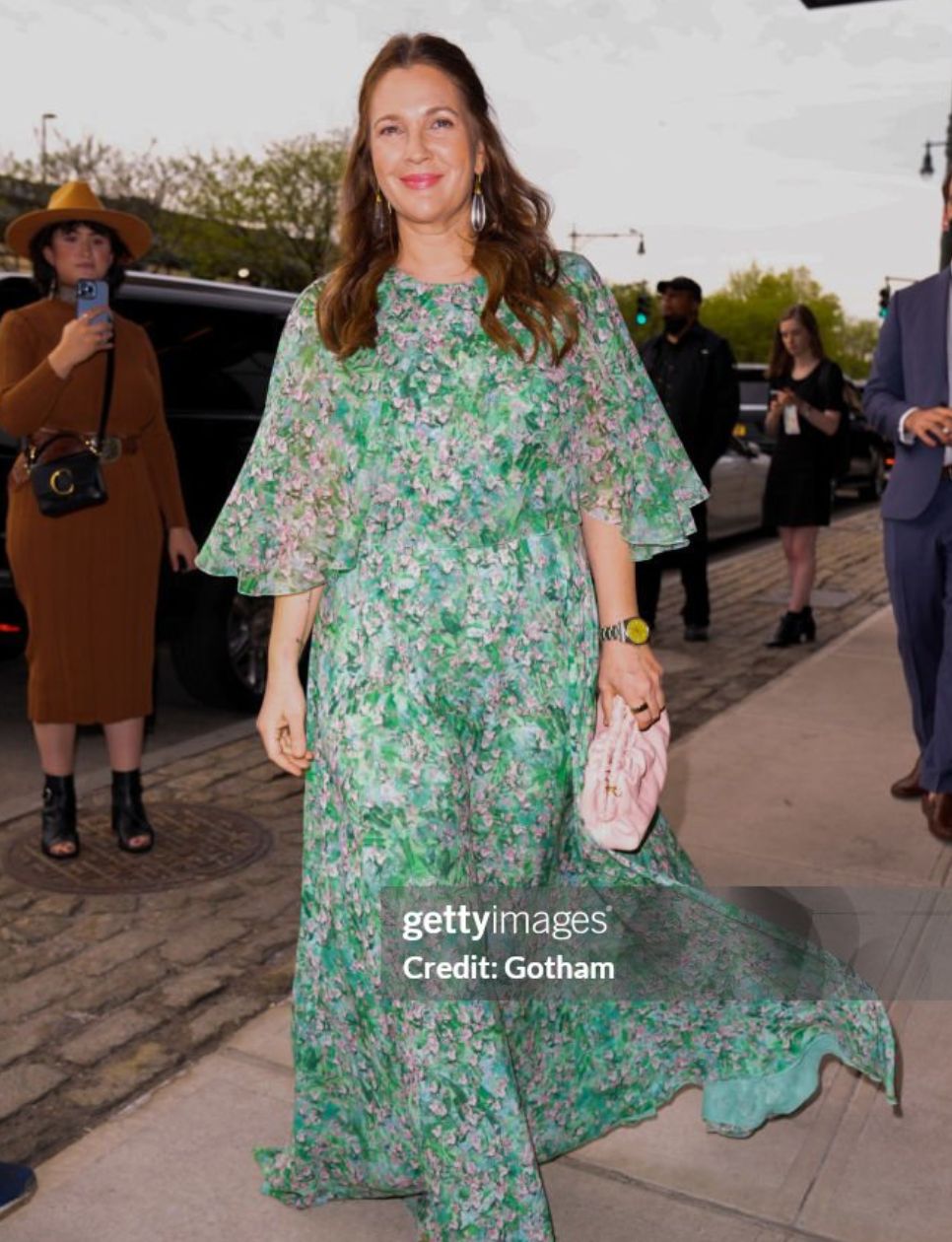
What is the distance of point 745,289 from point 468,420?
164m

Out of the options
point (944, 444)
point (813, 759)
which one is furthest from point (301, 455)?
point (813, 759)

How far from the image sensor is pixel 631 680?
8.74 ft

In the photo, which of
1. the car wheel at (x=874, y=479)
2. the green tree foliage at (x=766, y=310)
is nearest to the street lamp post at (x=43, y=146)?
the car wheel at (x=874, y=479)

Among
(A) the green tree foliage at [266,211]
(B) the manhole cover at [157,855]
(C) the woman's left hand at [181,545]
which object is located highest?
(A) the green tree foliage at [266,211]

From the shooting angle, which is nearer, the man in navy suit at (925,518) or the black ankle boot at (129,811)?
the black ankle boot at (129,811)

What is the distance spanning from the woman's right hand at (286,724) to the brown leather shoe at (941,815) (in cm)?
325

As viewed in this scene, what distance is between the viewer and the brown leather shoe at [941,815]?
17.1 ft

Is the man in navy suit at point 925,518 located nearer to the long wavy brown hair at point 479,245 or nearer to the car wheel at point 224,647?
the long wavy brown hair at point 479,245

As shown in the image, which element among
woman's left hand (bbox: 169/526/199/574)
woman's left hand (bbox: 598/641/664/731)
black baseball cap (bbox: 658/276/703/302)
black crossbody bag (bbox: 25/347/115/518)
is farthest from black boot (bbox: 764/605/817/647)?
woman's left hand (bbox: 598/641/664/731)

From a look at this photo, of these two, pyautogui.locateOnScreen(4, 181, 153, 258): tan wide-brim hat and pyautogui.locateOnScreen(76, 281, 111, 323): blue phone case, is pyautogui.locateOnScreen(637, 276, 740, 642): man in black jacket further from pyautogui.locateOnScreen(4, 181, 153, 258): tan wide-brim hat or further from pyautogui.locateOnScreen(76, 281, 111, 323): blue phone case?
pyautogui.locateOnScreen(76, 281, 111, 323): blue phone case

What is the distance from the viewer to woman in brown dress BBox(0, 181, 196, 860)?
470 centimetres

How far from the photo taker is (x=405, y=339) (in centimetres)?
254

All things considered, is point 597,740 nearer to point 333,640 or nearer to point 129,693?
point 333,640

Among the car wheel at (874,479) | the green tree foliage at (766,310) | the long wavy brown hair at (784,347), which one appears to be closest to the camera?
the long wavy brown hair at (784,347)
